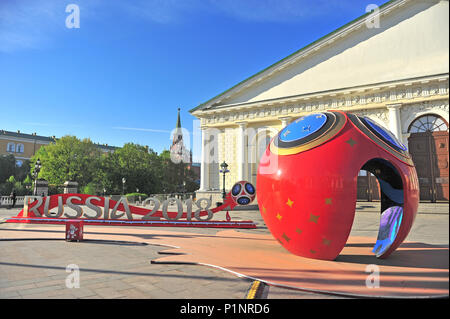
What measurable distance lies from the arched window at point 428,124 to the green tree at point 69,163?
43321mm

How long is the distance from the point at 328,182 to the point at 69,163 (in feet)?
159

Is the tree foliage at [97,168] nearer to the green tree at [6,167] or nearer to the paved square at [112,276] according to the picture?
the green tree at [6,167]

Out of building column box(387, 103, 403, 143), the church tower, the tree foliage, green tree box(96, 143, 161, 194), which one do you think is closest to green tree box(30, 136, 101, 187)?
the tree foliage

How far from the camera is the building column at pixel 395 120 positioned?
2447 centimetres

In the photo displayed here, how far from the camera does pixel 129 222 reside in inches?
560

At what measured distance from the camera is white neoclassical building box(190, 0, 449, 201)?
23.3 metres

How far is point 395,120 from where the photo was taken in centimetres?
2461

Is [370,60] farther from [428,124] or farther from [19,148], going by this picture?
[19,148]

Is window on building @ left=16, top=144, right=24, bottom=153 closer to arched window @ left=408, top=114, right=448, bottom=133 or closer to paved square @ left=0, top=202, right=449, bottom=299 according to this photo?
paved square @ left=0, top=202, right=449, bottom=299

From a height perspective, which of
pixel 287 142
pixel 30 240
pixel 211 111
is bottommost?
pixel 30 240
